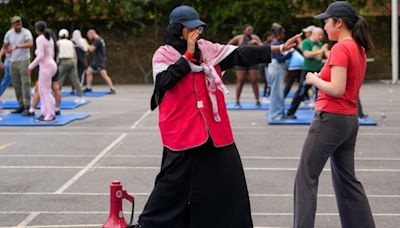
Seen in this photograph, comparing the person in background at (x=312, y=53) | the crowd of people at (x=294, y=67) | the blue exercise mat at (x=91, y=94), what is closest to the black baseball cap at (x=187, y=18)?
the crowd of people at (x=294, y=67)

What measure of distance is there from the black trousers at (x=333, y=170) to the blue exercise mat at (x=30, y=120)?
938 cm

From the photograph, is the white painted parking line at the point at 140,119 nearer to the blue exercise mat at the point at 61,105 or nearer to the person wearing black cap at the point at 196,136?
the blue exercise mat at the point at 61,105

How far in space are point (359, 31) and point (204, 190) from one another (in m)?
1.66

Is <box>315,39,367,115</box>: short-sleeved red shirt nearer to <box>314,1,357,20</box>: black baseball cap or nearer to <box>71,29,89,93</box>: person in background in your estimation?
<box>314,1,357,20</box>: black baseball cap

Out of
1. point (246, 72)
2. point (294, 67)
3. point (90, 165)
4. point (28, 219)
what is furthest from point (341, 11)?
point (246, 72)

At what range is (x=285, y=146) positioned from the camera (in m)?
12.0

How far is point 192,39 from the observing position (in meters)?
5.81

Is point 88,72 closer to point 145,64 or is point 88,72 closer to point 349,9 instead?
point 145,64

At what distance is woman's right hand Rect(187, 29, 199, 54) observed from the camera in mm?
5812

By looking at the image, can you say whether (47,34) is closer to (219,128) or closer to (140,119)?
(140,119)

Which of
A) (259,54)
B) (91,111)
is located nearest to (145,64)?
(91,111)

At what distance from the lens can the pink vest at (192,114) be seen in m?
5.87

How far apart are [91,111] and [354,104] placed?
1205cm

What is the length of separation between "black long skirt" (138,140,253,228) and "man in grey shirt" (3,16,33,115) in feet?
33.2
